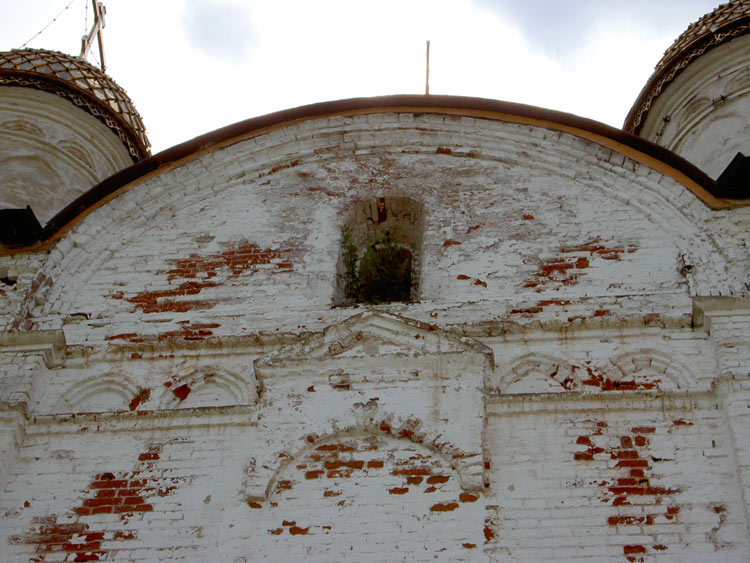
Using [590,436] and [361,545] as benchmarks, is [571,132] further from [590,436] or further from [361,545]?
[361,545]

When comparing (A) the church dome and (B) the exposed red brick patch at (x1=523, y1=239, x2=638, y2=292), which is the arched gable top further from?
(A) the church dome

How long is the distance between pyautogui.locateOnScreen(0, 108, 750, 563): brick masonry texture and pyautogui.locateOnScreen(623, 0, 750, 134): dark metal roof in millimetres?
2628

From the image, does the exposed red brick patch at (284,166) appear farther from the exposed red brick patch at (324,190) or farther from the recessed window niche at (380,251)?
the recessed window niche at (380,251)

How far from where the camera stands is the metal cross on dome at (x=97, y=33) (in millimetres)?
12344

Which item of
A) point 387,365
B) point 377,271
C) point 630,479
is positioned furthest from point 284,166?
point 630,479

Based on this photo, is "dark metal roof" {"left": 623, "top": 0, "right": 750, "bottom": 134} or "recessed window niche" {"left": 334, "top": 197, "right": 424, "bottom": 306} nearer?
"recessed window niche" {"left": 334, "top": 197, "right": 424, "bottom": 306}

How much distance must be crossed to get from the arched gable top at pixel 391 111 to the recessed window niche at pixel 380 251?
32.8 inches

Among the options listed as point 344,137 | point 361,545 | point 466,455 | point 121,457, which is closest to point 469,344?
point 466,455

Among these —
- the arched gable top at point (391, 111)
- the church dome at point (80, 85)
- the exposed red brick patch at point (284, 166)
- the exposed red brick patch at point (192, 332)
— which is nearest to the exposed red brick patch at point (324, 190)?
the exposed red brick patch at point (284, 166)

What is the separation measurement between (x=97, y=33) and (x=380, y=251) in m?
6.32

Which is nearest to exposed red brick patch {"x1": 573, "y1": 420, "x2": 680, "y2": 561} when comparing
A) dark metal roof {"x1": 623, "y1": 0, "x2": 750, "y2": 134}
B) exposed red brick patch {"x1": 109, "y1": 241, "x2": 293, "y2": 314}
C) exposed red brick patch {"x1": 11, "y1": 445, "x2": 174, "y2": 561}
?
exposed red brick patch {"x1": 11, "y1": 445, "x2": 174, "y2": 561}

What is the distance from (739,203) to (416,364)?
90.3 inches

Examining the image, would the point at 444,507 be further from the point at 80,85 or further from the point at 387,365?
the point at 80,85

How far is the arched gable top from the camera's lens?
7.46 m
